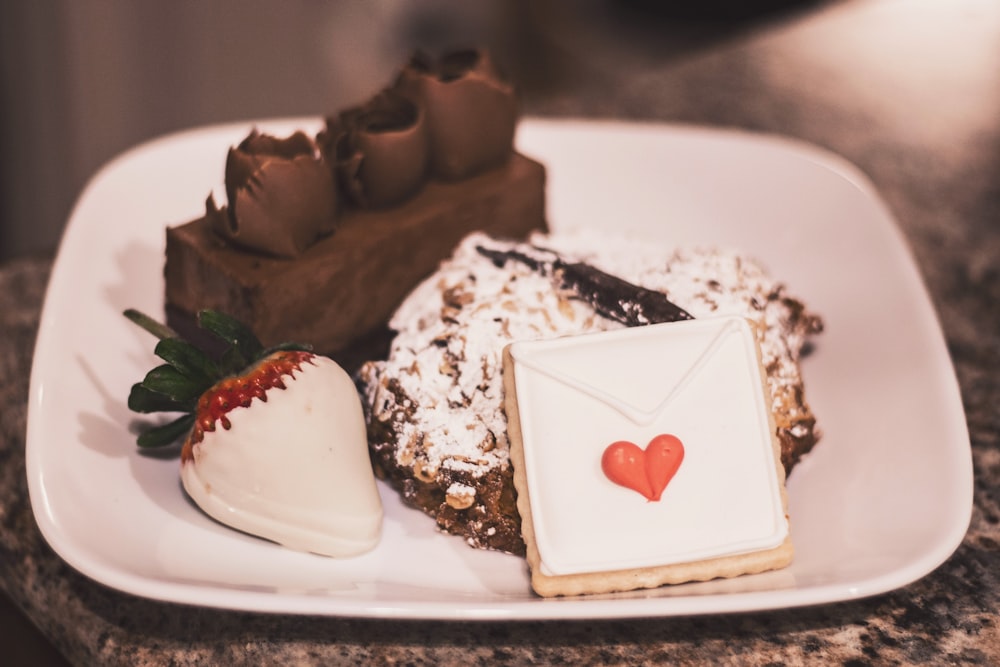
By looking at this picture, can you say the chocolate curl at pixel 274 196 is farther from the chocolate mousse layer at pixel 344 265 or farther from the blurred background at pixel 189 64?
the blurred background at pixel 189 64

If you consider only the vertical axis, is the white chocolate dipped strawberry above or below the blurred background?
below

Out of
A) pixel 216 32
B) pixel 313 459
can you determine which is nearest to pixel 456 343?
pixel 313 459

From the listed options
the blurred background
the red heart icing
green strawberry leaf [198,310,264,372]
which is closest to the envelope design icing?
the red heart icing

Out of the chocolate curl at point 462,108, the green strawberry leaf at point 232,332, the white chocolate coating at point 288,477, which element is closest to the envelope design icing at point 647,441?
the white chocolate coating at point 288,477

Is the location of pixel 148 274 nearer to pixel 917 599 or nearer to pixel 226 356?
pixel 226 356

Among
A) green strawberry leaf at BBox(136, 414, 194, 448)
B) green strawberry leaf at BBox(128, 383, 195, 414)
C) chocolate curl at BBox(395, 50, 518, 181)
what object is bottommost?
green strawberry leaf at BBox(136, 414, 194, 448)

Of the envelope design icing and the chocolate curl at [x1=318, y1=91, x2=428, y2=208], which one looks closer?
the envelope design icing

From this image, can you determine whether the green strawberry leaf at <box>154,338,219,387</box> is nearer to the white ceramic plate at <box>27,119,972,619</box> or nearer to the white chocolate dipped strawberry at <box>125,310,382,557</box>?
the white chocolate dipped strawberry at <box>125,310,382,557</box>
